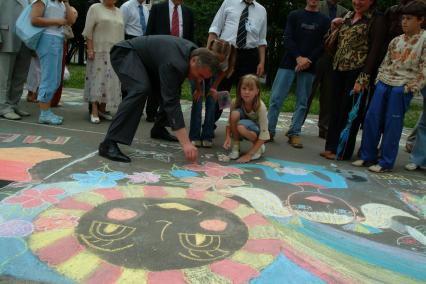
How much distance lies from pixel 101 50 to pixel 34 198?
2790mm

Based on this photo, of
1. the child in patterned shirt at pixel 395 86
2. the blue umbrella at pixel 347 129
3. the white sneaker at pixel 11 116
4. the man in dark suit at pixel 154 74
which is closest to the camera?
the man in dark suit at pixel 154 74

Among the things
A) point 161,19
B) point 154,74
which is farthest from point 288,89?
point 154,74

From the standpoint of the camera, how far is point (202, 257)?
2188mm

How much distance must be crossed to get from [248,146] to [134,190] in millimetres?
2090

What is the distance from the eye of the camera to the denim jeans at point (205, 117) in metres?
4.45

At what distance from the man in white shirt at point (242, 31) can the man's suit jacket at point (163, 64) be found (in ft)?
3.43

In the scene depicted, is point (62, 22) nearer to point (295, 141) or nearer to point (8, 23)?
point (8, 23)

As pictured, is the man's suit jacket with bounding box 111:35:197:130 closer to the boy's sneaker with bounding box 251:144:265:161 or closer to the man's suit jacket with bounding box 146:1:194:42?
the boy's sneaker with bounding box 251:144:265:161

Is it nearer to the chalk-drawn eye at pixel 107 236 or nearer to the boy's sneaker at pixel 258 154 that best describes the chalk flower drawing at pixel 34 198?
→ the chalk-drawn eye at pixel 107 236

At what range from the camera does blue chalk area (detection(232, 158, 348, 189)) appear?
3.69 meters


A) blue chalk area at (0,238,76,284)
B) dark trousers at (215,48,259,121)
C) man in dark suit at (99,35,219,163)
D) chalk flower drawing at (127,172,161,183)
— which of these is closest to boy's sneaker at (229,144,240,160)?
man in dark suit at (99,35,219,163)

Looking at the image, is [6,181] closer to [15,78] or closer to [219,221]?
[219,221]

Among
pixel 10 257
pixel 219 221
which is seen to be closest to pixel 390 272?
pixel 219 221

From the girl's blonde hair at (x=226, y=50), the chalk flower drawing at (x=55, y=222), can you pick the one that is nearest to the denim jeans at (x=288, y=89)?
the girl's blonde hair at (x=226, y=50)
